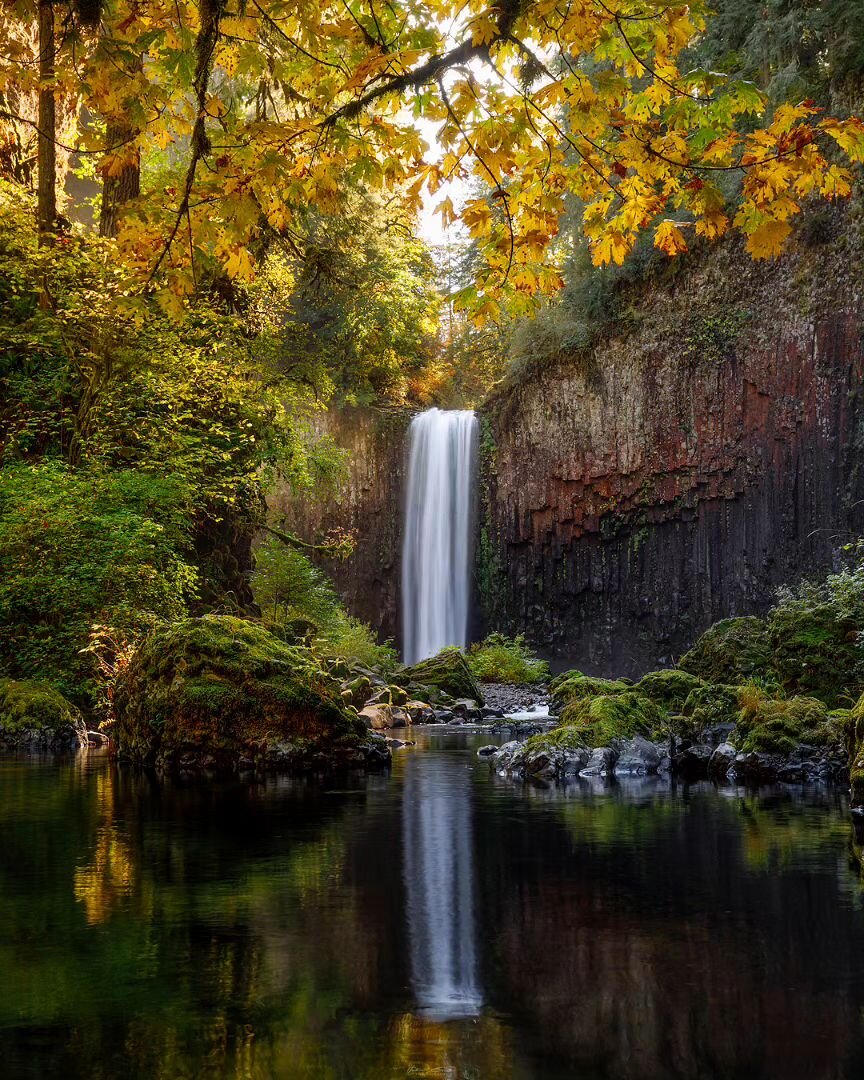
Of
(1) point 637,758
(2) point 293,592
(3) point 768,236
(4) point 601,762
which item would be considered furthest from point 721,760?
(2) point 293,592

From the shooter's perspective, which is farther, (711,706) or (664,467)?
(664,467)

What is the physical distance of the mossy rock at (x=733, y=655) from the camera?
15.1m

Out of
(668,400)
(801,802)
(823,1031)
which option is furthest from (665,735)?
(668,400)

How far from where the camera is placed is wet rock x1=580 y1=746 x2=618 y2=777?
933cm

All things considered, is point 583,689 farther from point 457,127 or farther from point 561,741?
point 457,127

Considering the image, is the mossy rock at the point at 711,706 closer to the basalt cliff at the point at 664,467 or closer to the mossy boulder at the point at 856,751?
the mossy boulder at the point at 856,751

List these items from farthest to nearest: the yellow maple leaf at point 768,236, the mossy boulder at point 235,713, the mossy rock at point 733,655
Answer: the mossy rock at point 733,655 < the mossy boulder at point 235,713 < the yellow maple leaf at point 768,236

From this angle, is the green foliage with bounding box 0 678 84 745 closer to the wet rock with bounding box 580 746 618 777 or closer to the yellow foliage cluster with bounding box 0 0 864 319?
the wet rock with bounding box 580 746 618 777

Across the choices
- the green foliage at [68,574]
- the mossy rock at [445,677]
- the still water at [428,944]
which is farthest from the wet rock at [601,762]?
the mossy rock at [445,677]

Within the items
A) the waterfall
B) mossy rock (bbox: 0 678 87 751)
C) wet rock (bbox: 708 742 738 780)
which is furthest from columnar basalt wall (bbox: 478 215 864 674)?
mossy rock (bbox: 0 678 87 751)

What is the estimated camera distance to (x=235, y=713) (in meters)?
9.62

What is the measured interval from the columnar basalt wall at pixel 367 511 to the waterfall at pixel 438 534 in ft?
1.66

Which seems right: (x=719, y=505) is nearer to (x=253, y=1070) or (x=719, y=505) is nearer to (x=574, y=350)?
(x=574, y=350)

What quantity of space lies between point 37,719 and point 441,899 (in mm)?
9227
